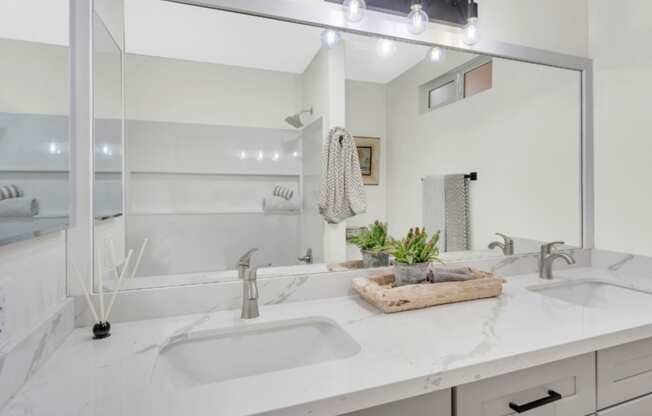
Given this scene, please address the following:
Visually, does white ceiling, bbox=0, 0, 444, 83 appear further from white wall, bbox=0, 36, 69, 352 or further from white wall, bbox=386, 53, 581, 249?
white wall, bbox=386, 53, 581, 249

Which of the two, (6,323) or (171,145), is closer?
(6,323)

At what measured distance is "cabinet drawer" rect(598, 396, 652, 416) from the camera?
0.90 m

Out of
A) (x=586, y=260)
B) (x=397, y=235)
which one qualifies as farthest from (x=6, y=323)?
(x=586, y=260)

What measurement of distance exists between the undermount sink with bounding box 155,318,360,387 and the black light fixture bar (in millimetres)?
1254

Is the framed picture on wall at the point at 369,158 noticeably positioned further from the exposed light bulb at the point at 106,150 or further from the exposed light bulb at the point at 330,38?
the exposed light bulb at the point at 106,150

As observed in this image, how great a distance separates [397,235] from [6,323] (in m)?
1.22

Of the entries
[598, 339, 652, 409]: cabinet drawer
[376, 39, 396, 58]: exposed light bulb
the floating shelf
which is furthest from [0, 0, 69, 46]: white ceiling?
[598, 339, 652, 409]: cabinet drawer

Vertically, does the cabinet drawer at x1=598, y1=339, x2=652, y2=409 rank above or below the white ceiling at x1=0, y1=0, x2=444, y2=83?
below

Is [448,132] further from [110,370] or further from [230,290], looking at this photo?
[110,370]

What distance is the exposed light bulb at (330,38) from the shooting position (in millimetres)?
1267

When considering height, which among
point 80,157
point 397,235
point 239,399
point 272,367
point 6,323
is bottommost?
point 272,367

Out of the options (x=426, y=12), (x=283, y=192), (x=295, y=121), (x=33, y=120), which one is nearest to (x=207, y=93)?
(x=295, y=121)

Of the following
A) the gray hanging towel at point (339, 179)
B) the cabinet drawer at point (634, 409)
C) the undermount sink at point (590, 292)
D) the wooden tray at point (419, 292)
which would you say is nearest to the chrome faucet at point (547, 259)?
the undermount sink at point (590, 292)

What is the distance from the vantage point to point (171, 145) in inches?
44.5
